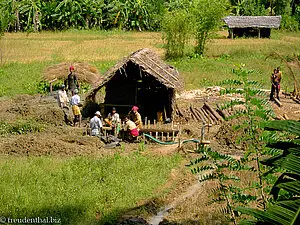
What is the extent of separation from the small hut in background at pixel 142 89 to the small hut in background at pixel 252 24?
22000mm

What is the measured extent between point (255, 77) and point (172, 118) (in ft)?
28.7

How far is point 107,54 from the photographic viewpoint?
2803 cm

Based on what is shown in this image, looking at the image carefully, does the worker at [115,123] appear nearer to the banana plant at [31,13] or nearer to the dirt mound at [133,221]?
the dirt mound at [133,221]

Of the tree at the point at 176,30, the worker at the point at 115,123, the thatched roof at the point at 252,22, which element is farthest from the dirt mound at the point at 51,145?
the thatched roof at the point at 252,22

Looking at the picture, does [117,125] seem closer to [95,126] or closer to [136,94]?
[95,126]

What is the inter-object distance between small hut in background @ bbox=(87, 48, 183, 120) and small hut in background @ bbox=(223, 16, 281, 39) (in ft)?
72.2

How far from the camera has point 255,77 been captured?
21781 mm

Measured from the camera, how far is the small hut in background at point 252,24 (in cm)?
3616

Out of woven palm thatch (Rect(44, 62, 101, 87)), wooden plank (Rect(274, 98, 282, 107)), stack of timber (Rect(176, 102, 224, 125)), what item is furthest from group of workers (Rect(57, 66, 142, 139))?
wooden plank (Rect(274, 98, 282, 107))

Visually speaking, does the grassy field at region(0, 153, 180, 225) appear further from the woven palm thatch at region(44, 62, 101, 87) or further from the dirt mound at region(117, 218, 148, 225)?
the woven palm thatch at region(44, 62, 101, 87)

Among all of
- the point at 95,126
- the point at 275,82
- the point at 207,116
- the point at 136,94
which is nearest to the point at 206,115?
the point at 207,116

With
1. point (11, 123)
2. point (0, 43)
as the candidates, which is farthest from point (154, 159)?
point (0, 43)

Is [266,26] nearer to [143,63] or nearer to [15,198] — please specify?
[143,63]

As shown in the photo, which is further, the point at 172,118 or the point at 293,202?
the point at 172,118
